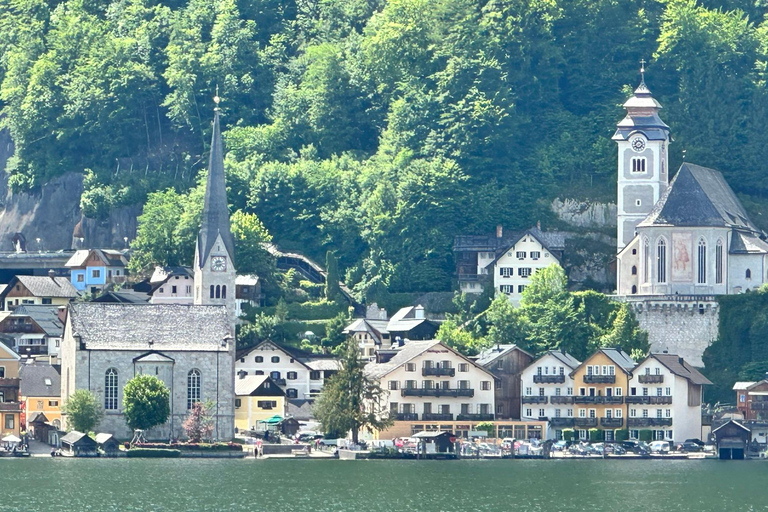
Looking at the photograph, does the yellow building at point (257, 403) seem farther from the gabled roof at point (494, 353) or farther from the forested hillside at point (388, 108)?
the forested hillside at point (388, 108)

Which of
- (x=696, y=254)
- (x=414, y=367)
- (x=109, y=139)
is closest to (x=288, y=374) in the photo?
(x=414, y=367)

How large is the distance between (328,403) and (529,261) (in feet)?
77.1

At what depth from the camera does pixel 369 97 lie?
184500mm

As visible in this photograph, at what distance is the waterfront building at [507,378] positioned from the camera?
152875 millimetres

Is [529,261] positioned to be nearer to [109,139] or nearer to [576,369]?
[576,369]

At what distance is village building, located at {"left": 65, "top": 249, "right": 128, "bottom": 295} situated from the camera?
178500mm

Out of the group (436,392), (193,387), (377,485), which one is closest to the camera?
(377,485)

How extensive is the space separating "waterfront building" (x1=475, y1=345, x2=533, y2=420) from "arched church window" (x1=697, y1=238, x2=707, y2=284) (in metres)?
12.2

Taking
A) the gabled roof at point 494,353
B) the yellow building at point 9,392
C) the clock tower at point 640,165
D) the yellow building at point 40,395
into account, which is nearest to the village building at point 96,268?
the yellow building at point 9,392

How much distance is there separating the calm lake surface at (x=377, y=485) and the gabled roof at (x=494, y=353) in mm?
12551

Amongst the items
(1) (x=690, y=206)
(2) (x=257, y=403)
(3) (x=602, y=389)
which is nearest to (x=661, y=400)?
(3) (x=602, y=389)

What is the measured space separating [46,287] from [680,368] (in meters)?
44.1

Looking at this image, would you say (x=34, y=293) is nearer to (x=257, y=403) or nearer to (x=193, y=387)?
(x=257, y=403)

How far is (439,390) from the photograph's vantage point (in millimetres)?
151375
